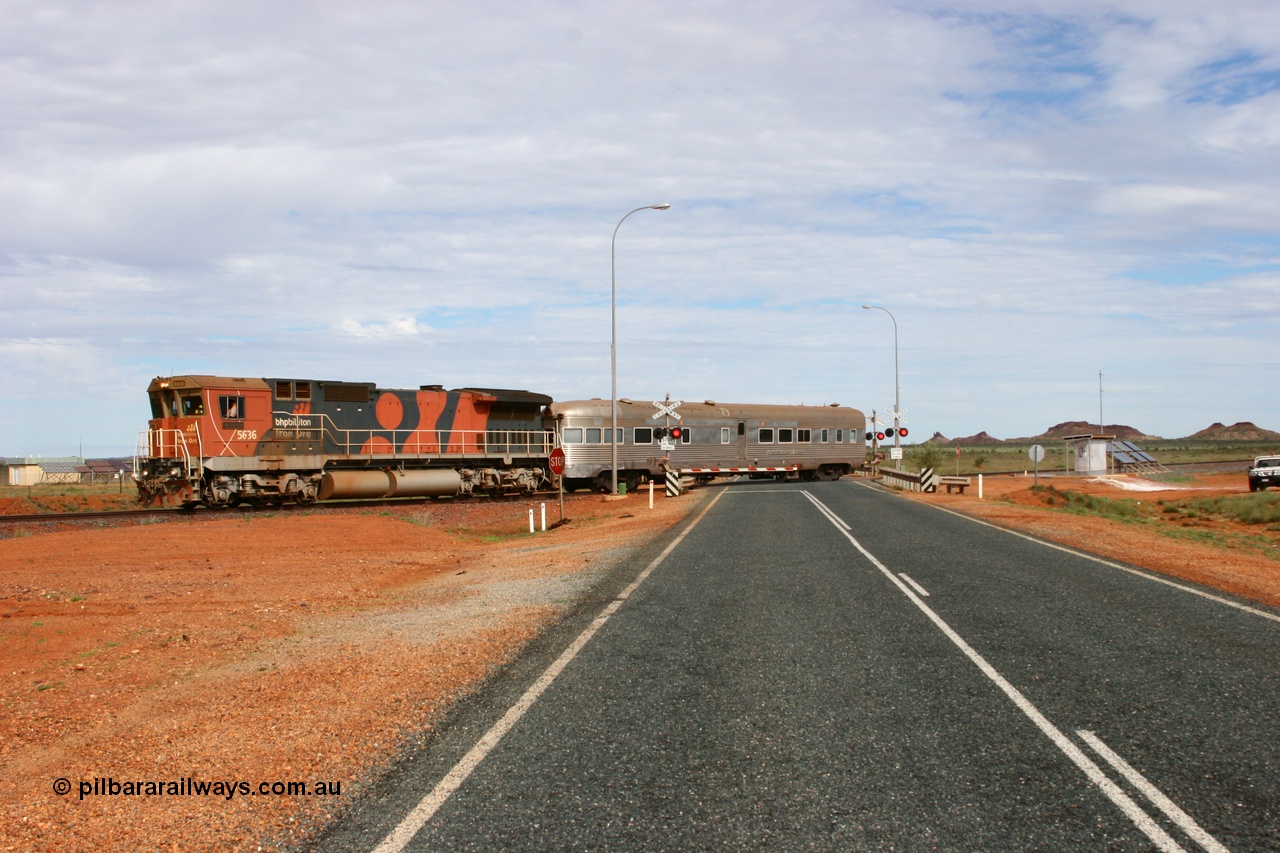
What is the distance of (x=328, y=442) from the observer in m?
31.2

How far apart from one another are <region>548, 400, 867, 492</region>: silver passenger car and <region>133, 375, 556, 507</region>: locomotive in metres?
1.63

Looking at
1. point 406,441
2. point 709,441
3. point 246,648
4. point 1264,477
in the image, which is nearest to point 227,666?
point 246,648

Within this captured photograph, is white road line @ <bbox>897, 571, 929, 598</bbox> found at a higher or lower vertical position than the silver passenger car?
lower

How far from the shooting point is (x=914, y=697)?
6.86 meters

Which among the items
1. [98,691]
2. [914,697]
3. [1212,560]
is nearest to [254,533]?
[98,691]

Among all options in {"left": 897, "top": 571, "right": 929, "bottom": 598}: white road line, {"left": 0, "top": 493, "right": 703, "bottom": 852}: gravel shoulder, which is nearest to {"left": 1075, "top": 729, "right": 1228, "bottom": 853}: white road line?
{"left": 0, "top": 493, "right": 703, "bottom": 852}: gravel shoulder

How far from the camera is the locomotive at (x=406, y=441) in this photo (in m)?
28.3

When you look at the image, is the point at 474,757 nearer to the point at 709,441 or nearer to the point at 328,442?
the point at 328,442

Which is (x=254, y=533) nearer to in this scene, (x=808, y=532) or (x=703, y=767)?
(x=808, y=532)

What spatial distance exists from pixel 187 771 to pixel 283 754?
55cm

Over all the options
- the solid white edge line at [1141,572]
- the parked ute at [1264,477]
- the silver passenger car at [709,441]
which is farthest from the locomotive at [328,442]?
the parked ute at [1264,477]

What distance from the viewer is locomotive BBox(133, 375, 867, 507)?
1113 inches

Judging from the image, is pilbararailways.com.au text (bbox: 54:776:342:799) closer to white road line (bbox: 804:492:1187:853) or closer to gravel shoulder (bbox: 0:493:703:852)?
gravel shoulder (bbox: 0:493:703:852)

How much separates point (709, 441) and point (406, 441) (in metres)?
15.2
